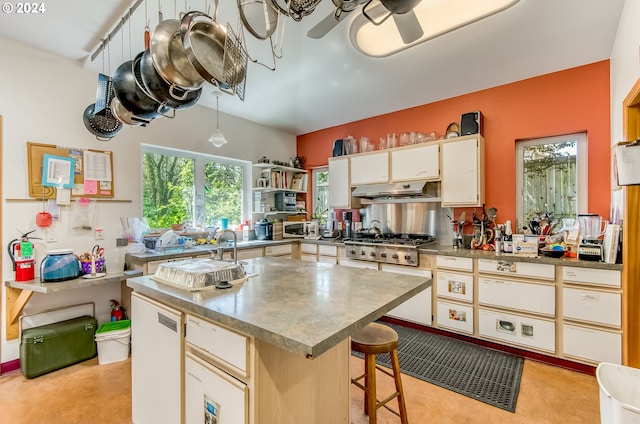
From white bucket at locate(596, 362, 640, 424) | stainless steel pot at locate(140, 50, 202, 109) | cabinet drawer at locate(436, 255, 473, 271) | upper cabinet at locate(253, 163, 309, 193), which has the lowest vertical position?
white bucket at locate(596, 362, 640, 424)

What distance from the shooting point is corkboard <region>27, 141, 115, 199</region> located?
98.9 inches

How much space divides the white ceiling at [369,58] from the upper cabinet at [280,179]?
1050mm

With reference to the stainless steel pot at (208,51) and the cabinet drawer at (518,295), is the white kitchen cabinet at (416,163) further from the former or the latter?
the stainless steel pot at (208,51)

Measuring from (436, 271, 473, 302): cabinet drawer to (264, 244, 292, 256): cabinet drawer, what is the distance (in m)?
2.10

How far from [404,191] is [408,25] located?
2088mm

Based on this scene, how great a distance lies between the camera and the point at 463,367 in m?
2.47

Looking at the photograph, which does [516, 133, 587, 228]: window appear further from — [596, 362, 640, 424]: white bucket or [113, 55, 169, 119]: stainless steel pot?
[113, 55, 169, 119]: stainless steel pot

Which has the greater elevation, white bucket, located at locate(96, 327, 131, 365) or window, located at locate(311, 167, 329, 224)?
window, located at locate(311, 167, 329, 224)

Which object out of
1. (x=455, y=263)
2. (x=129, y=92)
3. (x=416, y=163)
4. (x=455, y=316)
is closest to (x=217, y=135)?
(x=129, y=92)

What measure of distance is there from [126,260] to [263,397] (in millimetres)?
2580

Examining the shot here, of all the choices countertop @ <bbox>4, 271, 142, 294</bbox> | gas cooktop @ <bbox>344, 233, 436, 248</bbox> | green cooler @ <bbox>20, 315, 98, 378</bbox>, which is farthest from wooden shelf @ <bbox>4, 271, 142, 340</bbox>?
gas cooktop @ <bbox>344, 233, 436, 248</bbox>

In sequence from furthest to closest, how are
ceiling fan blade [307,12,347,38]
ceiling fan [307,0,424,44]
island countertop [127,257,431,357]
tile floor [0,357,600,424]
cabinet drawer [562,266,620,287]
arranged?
1. cabinet drawer [562,266,620,287]
2. tile floor [0,357,600,424]
3. ceiling fan blade [307,12,347,38]
4. ceiling fan [307,0,424,44]
5. island countertop [127,257,431,357]

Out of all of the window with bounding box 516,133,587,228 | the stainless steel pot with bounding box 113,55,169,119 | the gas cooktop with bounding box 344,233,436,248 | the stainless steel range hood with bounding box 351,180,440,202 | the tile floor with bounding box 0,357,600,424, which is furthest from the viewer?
the stainless steel range hood with bounding box 351,180,440,202

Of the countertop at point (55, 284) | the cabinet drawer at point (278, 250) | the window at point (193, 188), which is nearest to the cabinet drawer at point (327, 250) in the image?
the cabinet drawer at point (278, 250)
